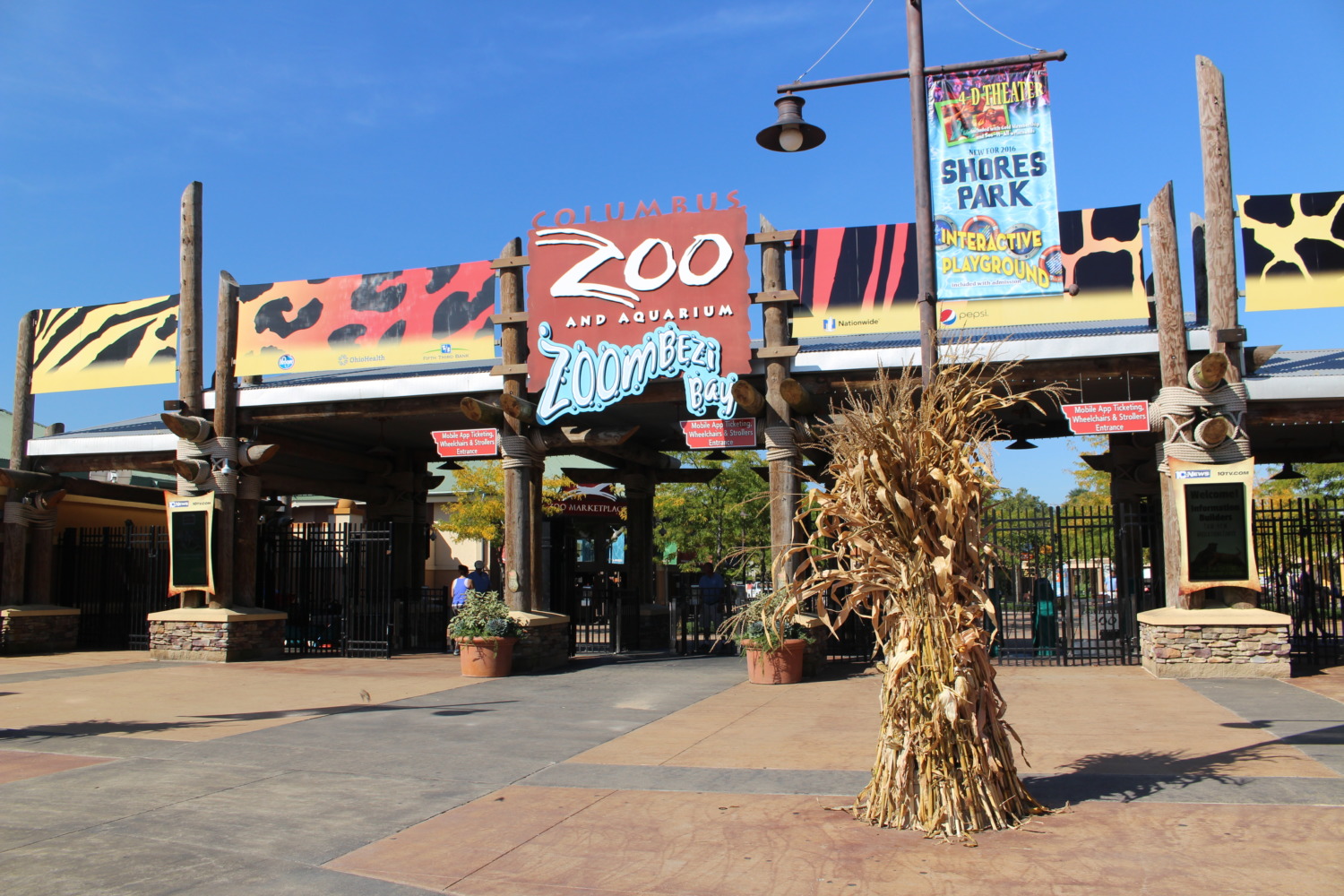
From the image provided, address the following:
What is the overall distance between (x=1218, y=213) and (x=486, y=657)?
11.1 meters

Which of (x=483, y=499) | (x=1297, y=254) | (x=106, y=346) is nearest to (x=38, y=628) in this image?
(x=106, y=346)

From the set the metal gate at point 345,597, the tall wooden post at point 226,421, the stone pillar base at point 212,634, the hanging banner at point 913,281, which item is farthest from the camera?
the metal gate at point 345,597

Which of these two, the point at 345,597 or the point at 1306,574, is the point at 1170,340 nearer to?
the point at 1306,574

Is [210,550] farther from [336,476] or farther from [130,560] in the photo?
[336,476]

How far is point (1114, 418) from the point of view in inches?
505

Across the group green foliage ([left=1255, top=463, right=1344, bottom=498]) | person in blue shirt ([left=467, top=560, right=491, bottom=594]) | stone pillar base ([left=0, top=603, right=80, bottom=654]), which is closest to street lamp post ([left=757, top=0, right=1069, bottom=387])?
person in blue shirt ([left=467, top=560, right=491, bottom=594])

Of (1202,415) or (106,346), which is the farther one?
(106,346)

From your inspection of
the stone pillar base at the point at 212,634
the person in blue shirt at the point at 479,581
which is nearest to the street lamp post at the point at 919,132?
the person in blue shirt at the point at 479,581

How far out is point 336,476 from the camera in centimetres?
2083

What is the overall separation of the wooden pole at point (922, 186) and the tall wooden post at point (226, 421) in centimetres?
1231

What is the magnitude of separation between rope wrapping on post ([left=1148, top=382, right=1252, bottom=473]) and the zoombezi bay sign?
5357 mm

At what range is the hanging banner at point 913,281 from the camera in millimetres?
13133

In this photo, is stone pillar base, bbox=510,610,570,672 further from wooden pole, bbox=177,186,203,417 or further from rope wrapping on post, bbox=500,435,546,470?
wooden pole, bbox=177,186,203,417

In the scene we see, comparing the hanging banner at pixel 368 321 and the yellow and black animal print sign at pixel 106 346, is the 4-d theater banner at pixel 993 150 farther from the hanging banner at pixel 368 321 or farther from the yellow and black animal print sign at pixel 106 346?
the yellow and black animal print sign at pixel 106 346
